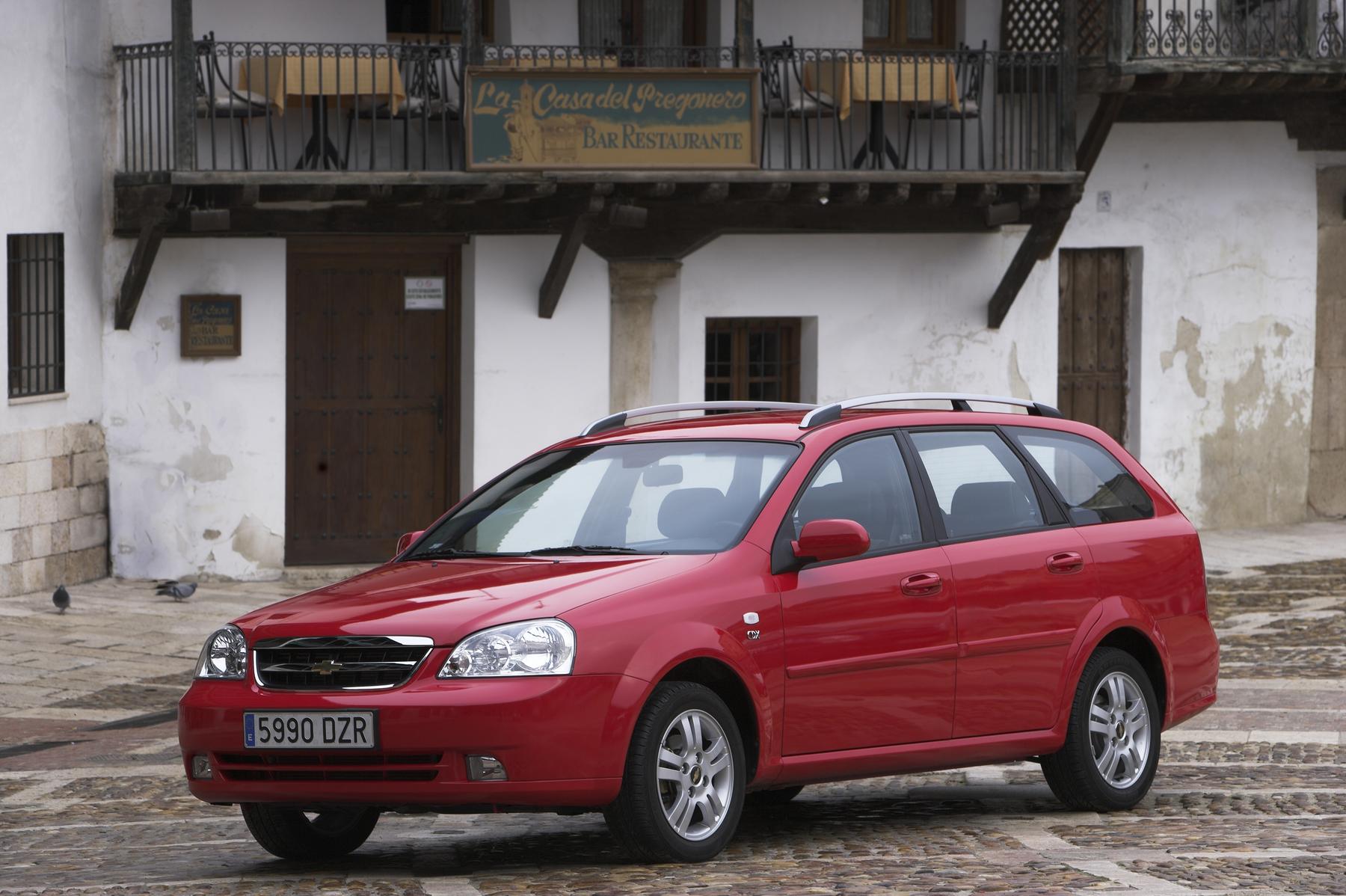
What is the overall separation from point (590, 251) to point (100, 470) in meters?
4.76

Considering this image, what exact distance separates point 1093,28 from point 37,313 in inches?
391

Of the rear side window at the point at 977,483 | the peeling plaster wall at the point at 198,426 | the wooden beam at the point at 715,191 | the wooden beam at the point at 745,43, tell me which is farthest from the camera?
the wooden beam at the point at 745,43

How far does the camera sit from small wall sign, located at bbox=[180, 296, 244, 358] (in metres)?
18.8

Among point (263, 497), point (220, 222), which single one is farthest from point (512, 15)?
point (263, 497)

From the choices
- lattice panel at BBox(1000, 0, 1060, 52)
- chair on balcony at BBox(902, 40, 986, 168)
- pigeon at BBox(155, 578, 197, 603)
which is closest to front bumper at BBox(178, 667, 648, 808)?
pigeon at BBox(155, 578, 197, 603)

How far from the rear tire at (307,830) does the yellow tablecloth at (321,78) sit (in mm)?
11026

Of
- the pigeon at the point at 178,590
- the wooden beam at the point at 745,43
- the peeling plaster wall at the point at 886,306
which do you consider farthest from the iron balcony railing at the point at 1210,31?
the pigeon at the point at 178,590

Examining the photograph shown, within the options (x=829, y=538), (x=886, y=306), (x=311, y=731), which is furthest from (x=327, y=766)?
(x=886, y=306)

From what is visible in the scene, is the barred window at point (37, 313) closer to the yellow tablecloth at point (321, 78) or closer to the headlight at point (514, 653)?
the yellow tablecloth at point (321, 78)

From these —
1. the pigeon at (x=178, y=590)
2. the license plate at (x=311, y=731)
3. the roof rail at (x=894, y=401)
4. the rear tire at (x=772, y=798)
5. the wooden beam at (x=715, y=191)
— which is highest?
the wooden beam at (x=715, y=191)

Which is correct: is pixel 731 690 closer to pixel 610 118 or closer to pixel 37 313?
pixel 37 313

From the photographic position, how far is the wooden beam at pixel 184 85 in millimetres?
17719

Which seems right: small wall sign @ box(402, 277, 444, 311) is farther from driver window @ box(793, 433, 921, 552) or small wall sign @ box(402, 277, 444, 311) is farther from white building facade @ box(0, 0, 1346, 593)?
driver window @ box(793, 433, 921, 552)

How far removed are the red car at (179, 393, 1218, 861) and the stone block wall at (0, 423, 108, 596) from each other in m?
9.51
